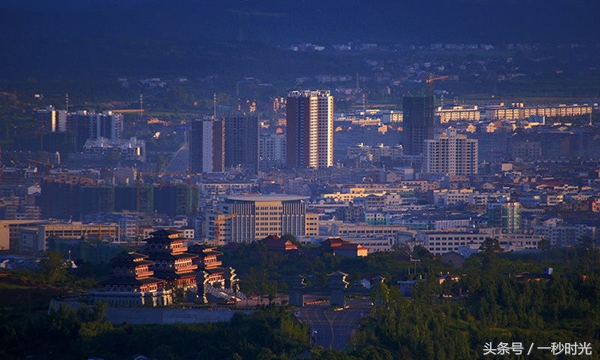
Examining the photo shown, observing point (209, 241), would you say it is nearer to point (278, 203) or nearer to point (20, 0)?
point (278, 203)

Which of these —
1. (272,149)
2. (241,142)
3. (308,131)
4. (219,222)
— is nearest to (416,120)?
(308,131)

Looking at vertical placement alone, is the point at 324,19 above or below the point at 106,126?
above

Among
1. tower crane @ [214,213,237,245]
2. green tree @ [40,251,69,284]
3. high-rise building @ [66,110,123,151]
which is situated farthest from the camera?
high-rise building @ [66,110,123,151]

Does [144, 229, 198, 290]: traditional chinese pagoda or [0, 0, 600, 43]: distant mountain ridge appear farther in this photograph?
[0, 0, 600, 43]: distant mountain ridge

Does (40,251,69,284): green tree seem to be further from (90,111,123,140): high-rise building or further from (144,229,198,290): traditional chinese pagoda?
(90,111,123,140): high-rise building

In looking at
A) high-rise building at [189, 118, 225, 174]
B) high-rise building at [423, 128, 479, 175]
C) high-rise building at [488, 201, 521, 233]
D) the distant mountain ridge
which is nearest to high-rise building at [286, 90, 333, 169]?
high-rise building at [189, 118, 225, 174]

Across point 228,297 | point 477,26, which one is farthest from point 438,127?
point 228,297

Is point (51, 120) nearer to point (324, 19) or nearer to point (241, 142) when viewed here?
point (241, 142)
